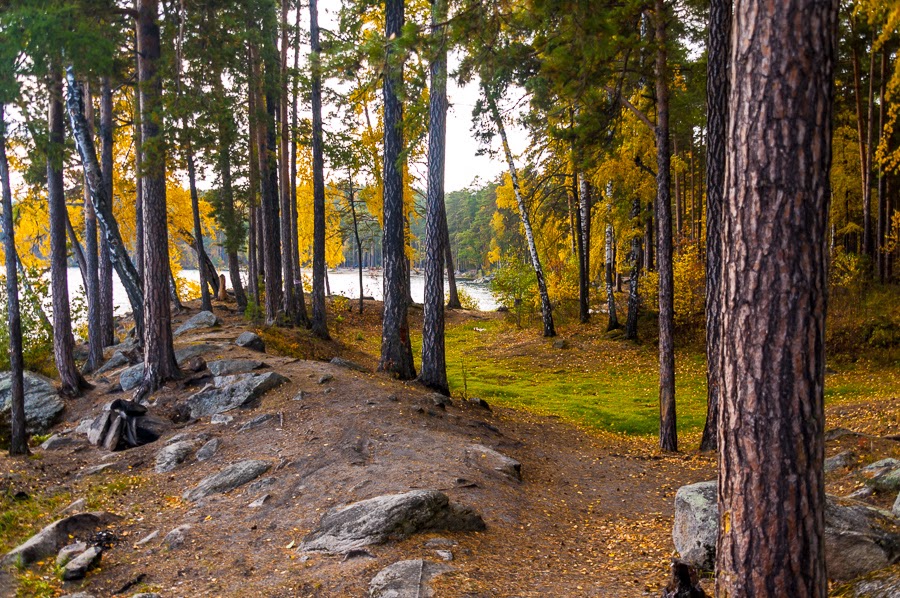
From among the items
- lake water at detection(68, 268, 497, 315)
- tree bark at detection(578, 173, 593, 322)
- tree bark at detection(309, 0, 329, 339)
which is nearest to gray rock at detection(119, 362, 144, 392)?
tree bark at detection(309, 0, 329, 339)

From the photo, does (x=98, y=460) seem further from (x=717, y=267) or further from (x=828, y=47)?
(x=828, y=47)

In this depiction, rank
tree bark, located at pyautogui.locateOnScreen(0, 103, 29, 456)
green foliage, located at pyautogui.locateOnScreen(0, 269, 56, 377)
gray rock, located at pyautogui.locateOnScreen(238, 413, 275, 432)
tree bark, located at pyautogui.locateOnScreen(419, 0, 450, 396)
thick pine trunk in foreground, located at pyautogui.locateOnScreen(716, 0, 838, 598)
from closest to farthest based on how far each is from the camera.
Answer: thick pine trunk in foreground, located at pyautogui.locateOnScreen(716, 0, 838, 598)
tree bark, located at pyautogui.locateOnScreen(0, 103, 29, 456)
gray rock, located at pyautogui.locateOnScreen(238, 413, 275, 432)
tree bark, located at pyautogui.locateOnScreen(419, 0, 450, 396)
green foliage, located at pyautogui.locateOnScreen(0, 269, 56, 377)

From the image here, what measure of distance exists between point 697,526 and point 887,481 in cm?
231

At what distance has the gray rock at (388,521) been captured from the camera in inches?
190

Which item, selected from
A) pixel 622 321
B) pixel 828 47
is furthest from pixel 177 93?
pixel 622 321

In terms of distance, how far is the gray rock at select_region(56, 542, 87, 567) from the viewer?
17.4ft

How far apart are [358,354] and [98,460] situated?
885 cm

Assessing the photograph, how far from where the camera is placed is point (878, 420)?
27.0ft

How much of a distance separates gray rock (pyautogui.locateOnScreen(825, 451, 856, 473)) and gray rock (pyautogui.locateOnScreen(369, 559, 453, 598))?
4483 millimetres

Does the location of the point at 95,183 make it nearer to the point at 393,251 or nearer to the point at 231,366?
the point at 231,366

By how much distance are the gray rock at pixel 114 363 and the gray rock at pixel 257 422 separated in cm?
630

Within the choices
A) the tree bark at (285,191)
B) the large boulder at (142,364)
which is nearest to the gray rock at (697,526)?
the large boulder at (142,364)

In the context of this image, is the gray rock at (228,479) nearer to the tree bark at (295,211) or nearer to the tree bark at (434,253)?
the tree bark at (434,253)

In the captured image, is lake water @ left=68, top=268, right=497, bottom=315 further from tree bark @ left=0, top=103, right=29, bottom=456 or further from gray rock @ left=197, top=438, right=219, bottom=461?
gray rock @ left=197, top=438, right=219, bottom=461
